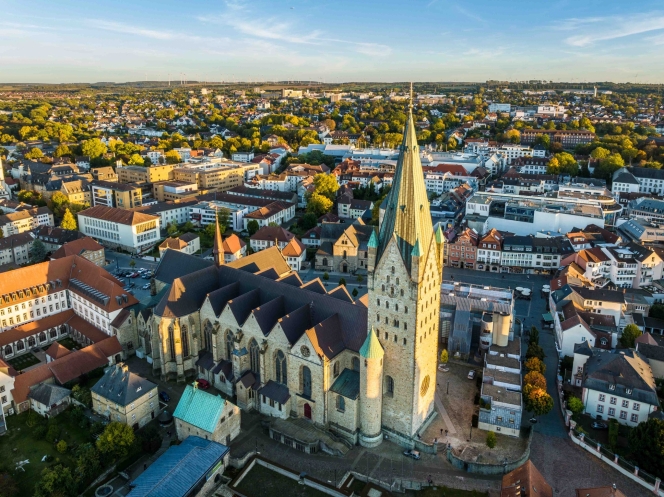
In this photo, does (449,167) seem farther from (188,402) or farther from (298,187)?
(188,402)

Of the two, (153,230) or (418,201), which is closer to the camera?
(418,201)

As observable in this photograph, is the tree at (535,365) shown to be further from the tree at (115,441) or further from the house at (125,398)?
the tree at (115,441)

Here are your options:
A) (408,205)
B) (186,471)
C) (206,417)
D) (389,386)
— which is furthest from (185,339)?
(408,205)

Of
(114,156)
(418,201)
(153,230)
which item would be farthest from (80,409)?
(114,156)

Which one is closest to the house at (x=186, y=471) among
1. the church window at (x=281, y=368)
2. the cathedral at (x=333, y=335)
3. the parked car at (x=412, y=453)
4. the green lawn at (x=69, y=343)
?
the cathedral at (x=333, y=335)

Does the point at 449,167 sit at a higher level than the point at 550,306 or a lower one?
higher

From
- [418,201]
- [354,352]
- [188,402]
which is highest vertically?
[418,201]
